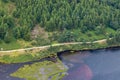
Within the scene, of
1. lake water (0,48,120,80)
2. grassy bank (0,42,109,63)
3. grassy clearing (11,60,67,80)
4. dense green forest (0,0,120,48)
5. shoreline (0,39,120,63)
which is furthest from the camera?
dense green forest (0,0,120,48)

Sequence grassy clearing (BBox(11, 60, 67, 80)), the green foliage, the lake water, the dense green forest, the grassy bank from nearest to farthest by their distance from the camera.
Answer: grassy clearing (BBox(11, 60, 67, 80))
the lake water
the grassy bank
the dense green forest
the green foliage

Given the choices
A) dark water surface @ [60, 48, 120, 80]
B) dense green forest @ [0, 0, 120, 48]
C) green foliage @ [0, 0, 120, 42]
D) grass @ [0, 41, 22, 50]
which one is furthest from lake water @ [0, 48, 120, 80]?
green foliage @ [0, 0, 120, 42]

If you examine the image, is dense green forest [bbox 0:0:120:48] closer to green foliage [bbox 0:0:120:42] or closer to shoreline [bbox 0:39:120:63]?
green foliage [bbox 0:0:120:42]

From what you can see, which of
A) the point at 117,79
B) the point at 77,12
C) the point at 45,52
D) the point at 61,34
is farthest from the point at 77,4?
the point at 117,79

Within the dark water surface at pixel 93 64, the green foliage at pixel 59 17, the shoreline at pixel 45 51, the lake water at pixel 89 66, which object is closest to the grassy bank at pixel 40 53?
the shoreline at pixel 45 51

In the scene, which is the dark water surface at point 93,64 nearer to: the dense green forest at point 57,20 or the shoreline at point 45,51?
the shoreline at point 45,51

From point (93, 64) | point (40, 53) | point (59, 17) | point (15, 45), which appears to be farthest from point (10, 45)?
point (93, 64)

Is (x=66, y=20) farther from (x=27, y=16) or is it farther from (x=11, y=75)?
(x=11, y=75)
